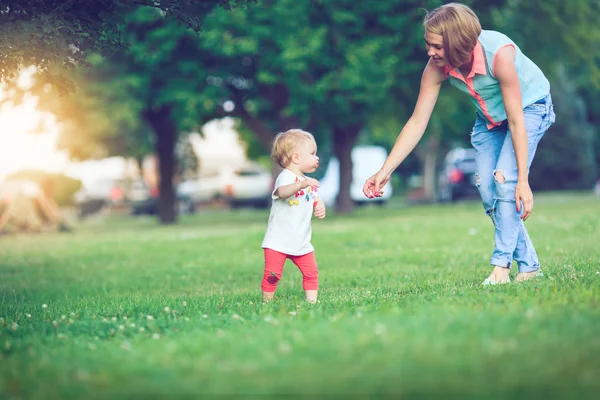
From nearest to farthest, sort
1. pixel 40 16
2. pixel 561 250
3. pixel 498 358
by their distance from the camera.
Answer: pixel 498 358
pixel 40 16
pixel 561 250

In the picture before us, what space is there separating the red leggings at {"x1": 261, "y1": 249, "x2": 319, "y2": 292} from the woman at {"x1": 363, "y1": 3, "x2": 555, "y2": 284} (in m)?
0.76

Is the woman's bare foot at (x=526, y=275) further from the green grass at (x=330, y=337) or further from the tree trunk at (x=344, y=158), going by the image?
the tree trunk at (x=344, y=158)

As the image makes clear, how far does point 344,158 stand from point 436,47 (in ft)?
67.2

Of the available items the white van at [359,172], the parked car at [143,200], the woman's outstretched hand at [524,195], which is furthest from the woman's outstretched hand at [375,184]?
the parked car at [143,200]

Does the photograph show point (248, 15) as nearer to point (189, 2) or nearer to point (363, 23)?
point (363, 23)

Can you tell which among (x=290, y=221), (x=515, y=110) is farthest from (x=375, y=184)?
(x=515, y=110)

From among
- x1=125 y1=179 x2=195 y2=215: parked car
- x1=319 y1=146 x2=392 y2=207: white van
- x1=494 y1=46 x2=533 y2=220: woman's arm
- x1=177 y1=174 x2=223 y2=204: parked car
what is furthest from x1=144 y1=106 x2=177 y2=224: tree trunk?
x1=494 y1=46 x2=533 y2=220: woman's arm

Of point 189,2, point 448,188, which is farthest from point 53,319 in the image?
point 448,188

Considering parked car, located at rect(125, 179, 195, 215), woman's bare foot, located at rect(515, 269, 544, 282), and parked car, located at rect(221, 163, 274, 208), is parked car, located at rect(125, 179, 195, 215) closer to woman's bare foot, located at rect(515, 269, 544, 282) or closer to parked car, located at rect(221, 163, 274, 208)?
parked car, located at rect(221, 163, 274, 208)

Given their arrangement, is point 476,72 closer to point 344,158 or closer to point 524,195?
point 524,195

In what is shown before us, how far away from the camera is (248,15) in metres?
21.3

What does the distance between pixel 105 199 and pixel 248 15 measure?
2632 centimetres

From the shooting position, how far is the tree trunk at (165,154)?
27062 millimetres

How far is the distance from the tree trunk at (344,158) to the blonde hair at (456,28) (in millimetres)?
20212
